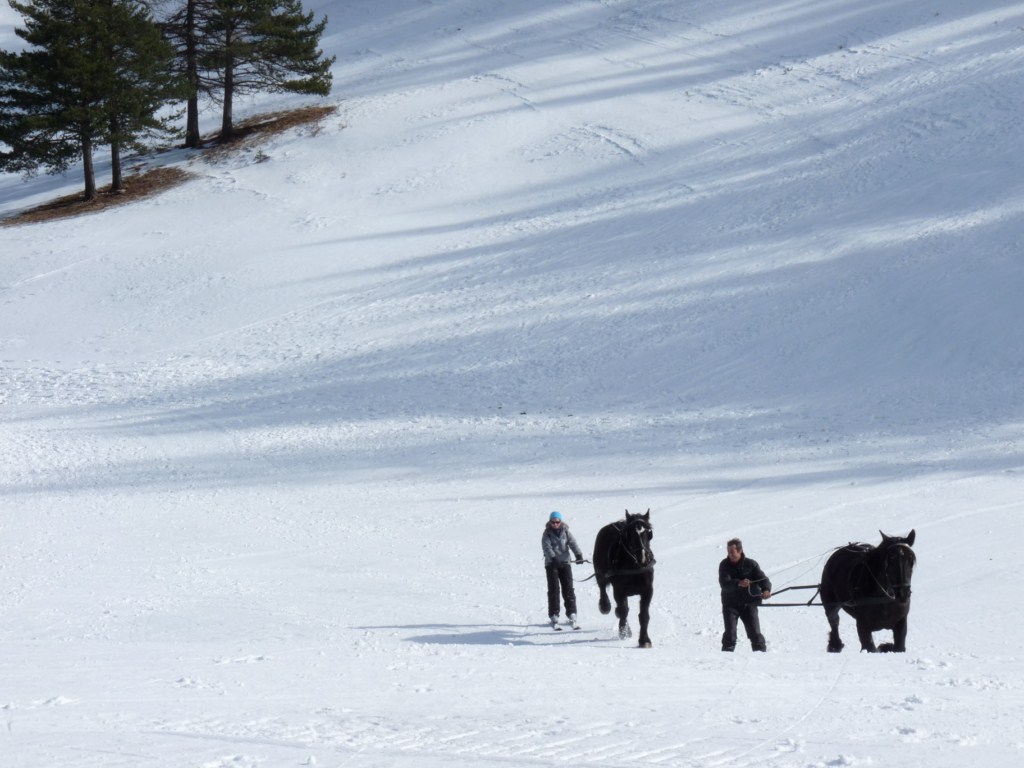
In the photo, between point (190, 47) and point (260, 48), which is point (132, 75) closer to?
point (190, 47)

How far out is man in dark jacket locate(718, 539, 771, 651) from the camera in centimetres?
1147

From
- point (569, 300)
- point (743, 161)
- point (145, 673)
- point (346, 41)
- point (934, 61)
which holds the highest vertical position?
point (346, 41)

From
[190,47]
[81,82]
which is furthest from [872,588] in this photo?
[190,47]

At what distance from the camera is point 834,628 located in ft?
37.3

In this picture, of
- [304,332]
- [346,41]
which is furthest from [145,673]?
[346,41]

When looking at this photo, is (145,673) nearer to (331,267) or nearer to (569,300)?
(569,300)

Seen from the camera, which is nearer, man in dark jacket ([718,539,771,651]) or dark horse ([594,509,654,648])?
man in dark jacket ([718,539,771,651])

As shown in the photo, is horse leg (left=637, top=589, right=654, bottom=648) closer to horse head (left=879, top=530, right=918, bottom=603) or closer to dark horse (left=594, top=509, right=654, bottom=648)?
dark horse (left=594, top=509, right=654, bottom=648)

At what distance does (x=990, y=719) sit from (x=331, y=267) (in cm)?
2489

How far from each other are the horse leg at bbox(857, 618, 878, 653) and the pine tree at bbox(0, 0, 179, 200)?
Result: 30.0m

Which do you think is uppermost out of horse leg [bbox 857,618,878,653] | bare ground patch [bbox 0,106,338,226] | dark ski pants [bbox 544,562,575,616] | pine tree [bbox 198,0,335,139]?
pine tree [bbox 198,0,335,139]

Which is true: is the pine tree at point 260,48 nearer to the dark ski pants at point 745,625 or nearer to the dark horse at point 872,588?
the dark ski pants at point 745,625

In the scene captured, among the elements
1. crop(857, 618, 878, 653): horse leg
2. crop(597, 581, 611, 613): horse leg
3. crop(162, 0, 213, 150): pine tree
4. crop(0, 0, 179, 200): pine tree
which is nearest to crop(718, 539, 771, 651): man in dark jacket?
crop(857, 618, 878, 653): horse leg

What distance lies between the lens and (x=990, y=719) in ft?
25.4
